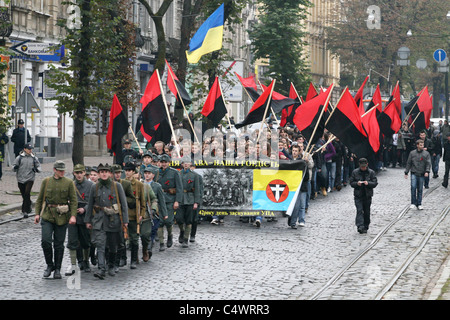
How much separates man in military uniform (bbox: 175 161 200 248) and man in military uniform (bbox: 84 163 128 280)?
10.7ft

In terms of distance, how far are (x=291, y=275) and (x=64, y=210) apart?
350cm

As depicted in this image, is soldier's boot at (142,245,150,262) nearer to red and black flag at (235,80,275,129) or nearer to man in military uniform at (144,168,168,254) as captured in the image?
man in military uniform at (144,168,168,254)

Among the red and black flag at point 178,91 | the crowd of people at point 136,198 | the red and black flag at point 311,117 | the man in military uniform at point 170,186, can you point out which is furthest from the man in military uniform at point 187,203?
the red and black flag at point 178,91

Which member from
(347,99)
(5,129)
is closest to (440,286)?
(347,99)

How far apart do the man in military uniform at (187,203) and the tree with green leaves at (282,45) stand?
35.8m

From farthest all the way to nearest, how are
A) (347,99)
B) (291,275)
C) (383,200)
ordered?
(383,200) < (347,99) < (291,275)

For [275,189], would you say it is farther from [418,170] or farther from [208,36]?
[208,36]

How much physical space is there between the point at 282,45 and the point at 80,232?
40664 millimetres

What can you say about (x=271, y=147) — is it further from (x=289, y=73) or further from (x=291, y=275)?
(x=289, y=73)

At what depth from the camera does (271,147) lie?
2214 cm

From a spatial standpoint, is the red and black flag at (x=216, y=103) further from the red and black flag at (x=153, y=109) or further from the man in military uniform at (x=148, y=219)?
the man in military uniform at (x=148, y=219)

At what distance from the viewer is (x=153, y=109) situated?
74.4 feet
